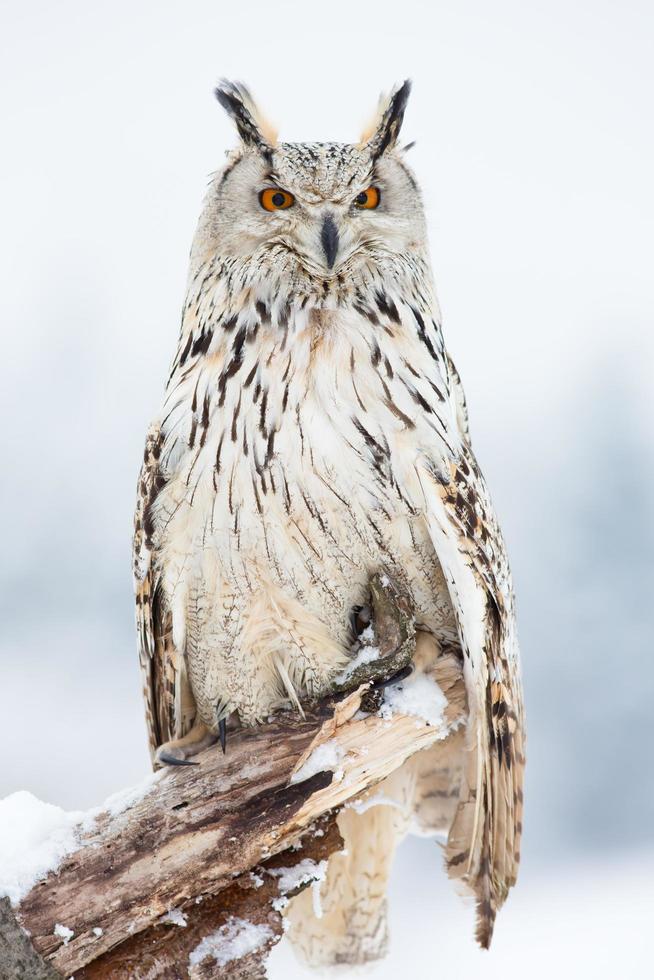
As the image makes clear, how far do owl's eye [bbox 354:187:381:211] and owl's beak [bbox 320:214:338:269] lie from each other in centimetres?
15

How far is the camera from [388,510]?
2387mm

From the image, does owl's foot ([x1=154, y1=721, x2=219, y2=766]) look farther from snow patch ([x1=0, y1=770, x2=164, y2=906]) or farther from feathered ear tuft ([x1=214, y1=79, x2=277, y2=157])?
feathered ear tuft ([x1=214, y1=79, x2=277, y2=157])

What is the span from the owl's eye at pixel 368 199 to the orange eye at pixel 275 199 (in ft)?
0.56

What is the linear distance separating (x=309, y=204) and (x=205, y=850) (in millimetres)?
1575

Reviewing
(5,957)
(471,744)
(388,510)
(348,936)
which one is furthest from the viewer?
(348,936)

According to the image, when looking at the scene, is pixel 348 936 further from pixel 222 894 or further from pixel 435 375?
pixel 435 375

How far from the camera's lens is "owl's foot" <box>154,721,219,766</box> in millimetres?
2584

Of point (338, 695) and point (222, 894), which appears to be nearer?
point (222, 894)

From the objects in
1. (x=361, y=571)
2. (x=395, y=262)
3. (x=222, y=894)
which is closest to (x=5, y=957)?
(x=222, y=894)

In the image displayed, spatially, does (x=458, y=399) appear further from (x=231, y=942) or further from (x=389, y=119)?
(x=231, y=942)

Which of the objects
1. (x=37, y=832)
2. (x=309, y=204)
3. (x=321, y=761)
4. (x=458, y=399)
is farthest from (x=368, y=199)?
(x=37, y=832)

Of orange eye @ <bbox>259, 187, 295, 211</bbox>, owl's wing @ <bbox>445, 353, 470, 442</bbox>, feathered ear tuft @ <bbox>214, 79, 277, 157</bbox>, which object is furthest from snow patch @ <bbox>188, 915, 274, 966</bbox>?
feathered ear tuft @ <bbox>214, 79, 277, 157</bbox>

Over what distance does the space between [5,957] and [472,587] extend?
135 cm

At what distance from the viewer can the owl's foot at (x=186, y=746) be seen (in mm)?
2584
